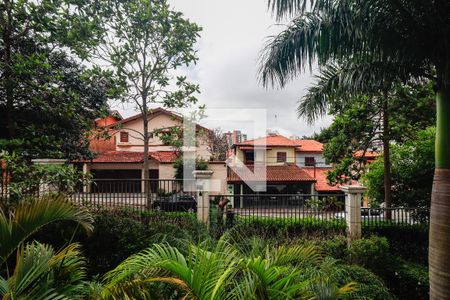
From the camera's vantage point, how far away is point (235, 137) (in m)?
20.1

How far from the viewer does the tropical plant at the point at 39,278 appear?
7.77 feet

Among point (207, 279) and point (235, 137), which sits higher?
point (235, 137)

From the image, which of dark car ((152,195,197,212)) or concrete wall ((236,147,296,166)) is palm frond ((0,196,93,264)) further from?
concrete wall ((236,147,296,166))

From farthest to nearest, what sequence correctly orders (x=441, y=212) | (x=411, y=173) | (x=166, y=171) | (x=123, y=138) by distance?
(x=123, y=138) → (x=166, y=171) → (x=411, y=173) → (x=441, y=212)

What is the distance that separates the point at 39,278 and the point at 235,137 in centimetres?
1781

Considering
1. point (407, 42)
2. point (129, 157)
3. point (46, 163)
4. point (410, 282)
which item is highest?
point (407, 42)

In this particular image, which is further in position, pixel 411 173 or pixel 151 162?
pixel 151 162

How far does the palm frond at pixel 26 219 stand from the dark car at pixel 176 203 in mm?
4078

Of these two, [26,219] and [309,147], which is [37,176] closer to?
[26,219]

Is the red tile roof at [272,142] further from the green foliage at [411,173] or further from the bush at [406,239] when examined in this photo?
the bush at [406,239]

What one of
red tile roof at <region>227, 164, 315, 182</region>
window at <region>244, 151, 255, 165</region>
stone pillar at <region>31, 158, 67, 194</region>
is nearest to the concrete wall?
red tile roof at <region>227, 164, 315, 182</region>

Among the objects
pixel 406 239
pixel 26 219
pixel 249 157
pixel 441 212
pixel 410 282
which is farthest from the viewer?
pixel 249 157

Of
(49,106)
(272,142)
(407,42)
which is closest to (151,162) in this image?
(272,142)

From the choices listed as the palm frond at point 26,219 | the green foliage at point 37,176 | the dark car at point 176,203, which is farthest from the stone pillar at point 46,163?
the palm frond at point 26,219
